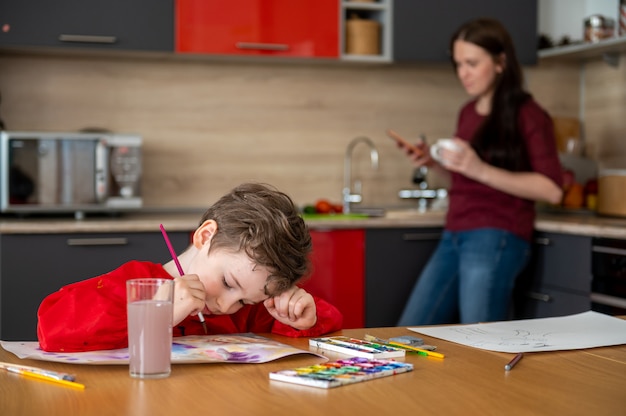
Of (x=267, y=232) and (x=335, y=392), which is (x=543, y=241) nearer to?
(x=267, y=232)

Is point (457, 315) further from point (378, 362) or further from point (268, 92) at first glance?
point (378, 362)

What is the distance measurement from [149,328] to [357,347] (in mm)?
353

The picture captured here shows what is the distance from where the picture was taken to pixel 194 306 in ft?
4.34

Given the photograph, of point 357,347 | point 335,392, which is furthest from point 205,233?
point 335,392

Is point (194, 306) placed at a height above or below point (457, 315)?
above

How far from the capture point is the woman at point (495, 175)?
10.1ft

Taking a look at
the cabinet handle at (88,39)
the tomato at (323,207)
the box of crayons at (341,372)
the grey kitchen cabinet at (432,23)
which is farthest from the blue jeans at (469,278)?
the box of crayons at (341,372)

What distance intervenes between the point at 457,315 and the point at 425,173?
72cm

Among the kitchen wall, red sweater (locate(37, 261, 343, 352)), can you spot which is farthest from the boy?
the kitchen wall

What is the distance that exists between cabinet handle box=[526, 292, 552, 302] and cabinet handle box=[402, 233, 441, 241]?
408mm

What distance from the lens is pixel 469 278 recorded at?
314 centimetres

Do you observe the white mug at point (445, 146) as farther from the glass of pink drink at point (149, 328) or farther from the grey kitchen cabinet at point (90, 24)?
the glass of pink drink at point (149, 328)

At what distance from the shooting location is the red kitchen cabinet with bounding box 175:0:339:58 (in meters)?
3.44

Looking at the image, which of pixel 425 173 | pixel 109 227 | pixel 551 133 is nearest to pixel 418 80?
pixel 425 173
